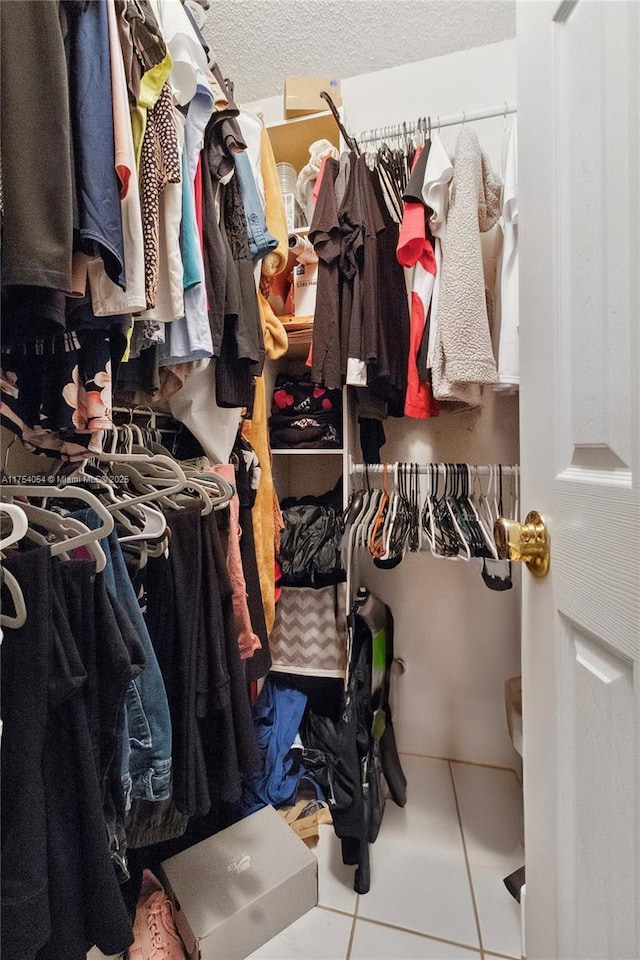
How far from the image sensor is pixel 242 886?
1.08 meters

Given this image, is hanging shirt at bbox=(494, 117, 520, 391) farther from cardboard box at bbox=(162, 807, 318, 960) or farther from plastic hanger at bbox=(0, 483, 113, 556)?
cardboard box at bbox=(162, 807, 318, 960)

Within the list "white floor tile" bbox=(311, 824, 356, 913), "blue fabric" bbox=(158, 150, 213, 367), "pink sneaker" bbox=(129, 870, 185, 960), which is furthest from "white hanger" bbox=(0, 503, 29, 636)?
"white floor tile" bbox=(311, 824, 356, 913)

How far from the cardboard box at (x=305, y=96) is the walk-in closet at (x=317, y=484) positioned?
12 mm

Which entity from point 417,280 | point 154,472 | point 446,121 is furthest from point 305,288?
point 154,472

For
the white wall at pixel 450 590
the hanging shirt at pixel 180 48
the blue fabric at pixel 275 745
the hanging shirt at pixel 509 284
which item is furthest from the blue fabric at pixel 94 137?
the blue fabric at pixel 275 745

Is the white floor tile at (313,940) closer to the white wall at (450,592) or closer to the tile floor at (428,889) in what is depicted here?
the tile floor at (428,889)

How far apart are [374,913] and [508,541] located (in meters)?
1.18

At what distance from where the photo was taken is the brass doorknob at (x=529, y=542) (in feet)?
1.85

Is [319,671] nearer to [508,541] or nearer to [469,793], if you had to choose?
[469,793]

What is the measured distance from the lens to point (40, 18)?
57cm

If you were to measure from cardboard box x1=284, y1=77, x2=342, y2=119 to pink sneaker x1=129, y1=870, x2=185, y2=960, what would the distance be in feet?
8.10

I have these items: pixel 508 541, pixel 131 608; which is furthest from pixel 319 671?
pixel 508 541

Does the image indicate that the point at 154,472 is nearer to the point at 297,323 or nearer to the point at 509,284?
the point at 297,323

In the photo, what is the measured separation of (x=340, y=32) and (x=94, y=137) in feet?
4.87
